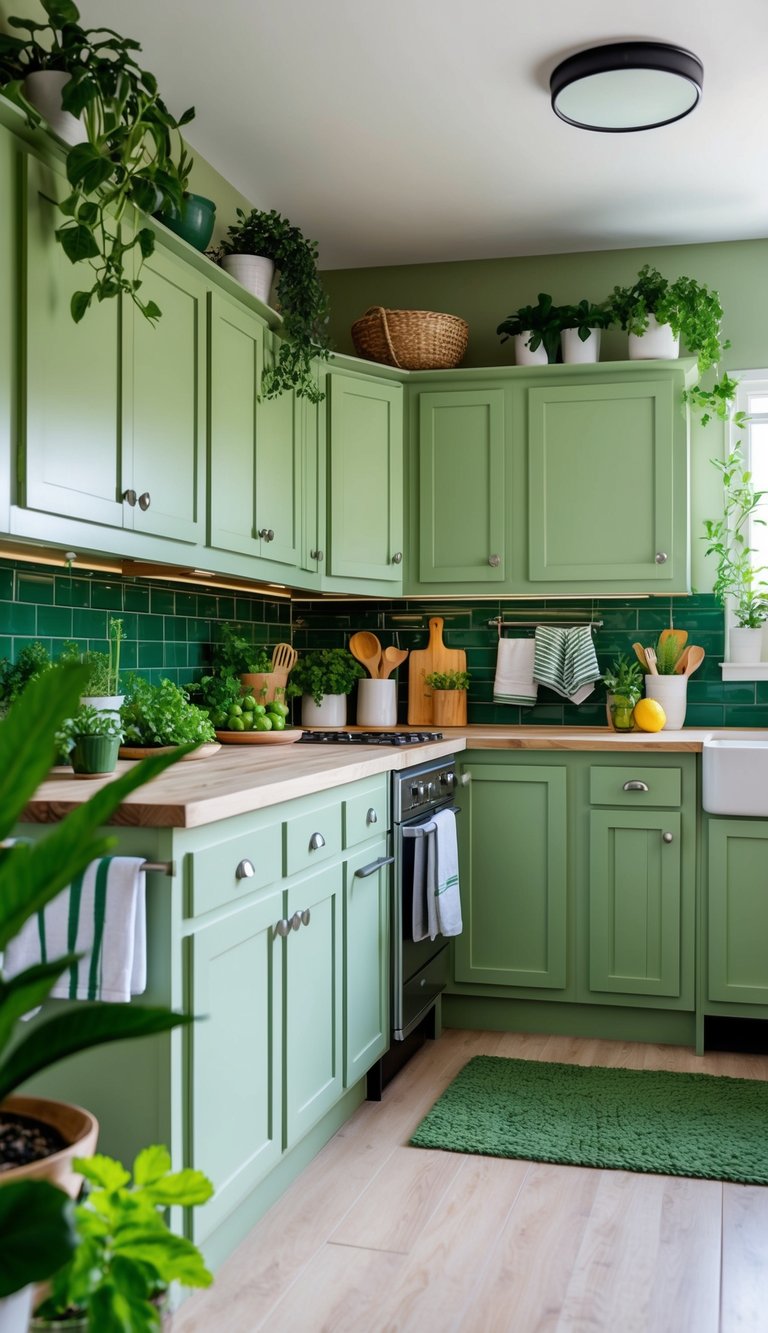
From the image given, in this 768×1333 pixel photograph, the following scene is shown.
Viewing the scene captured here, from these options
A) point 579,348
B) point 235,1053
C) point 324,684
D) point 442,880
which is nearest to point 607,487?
point 579,348

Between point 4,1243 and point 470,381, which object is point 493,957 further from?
point 4,1243

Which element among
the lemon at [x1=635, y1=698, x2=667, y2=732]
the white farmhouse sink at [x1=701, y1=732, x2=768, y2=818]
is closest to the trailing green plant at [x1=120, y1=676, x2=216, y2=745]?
the white farmhouse sink at [x1=701, y1=732, x2=768, y2=818]

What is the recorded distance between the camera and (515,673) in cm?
428

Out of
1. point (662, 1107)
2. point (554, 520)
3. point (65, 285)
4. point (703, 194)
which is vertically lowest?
point (662, 1107)

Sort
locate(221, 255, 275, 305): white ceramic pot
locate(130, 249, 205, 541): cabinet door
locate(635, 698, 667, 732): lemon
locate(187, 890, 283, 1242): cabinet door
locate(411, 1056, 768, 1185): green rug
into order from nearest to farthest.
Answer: locate(187, 890, 283, 1242): cabinet door, locate(130, 249, 205, 541): cabinet door, locate(411, 1056, 768, 1185): green rug, locate(221, 255, 275, 305): white ceramic pot, locate(635, 698, 667, 732): lemon

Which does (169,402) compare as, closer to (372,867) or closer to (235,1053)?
(372,867)

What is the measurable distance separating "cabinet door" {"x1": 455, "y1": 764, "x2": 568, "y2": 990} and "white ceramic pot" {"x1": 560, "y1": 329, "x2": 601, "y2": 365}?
4.80ft

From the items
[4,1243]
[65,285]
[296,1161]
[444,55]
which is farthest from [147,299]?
[4,1243]

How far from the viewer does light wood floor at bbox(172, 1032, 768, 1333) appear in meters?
2.03

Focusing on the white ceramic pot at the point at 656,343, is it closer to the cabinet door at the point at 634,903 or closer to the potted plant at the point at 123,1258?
the cabinet door at the point at 634,903

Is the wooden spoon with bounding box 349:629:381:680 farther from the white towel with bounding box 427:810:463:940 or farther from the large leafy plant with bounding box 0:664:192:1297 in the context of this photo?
the large leafy plant with bounding box 0:664:192:1297

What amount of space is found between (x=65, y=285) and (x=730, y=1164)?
2422 millimetres

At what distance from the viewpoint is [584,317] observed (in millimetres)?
4004

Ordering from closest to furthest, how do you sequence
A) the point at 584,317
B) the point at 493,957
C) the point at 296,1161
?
the point at 296,1161 → the point at 493,957 → the point at 584,317
